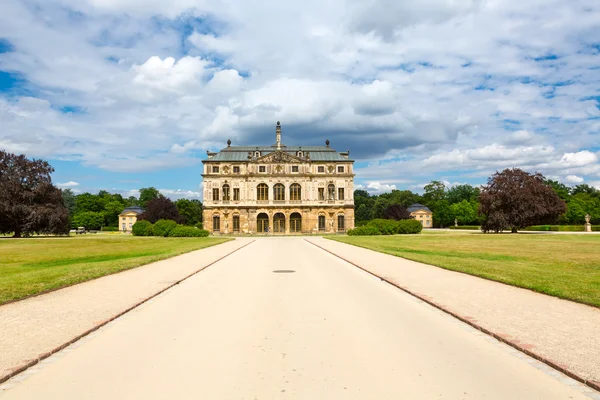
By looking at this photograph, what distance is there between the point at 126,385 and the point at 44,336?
10.1 ft

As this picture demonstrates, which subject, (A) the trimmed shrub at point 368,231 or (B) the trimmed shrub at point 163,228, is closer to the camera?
(B) the trimmed shrub at point 163,228

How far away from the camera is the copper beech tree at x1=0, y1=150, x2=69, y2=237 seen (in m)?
61.7

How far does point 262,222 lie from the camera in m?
81.9

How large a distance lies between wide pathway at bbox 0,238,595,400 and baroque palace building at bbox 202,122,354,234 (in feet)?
232

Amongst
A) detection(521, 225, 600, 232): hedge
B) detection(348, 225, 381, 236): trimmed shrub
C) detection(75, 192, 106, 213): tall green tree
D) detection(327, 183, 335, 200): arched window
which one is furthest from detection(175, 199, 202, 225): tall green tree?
detection(521, 225, 600, 232): hedge

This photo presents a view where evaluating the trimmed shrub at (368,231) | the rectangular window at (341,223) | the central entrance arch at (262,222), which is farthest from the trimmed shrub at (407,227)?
the central entrance arch at (262,222)

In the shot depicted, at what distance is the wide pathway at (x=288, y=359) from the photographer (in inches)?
205

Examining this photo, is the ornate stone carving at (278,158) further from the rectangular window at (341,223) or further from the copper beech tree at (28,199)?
the copper beech tree at (28,199)

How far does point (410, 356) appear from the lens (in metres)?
6.48

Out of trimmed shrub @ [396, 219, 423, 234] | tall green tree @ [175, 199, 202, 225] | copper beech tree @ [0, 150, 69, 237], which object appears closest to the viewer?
copper beech tree @ [0, 150, 69, 237]

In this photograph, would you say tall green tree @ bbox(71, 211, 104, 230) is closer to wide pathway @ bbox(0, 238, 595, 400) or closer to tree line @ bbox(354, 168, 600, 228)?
tree line @ bbox(354, 168, 600, 228)

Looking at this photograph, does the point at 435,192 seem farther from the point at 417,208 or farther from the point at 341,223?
the point at 341,223

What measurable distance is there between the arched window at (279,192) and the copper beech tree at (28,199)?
1293 inches

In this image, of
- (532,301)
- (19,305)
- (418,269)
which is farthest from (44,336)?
(418,269)
